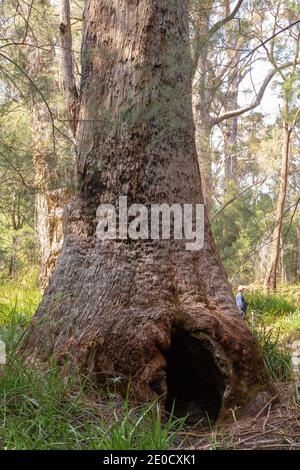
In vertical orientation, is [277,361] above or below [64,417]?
below

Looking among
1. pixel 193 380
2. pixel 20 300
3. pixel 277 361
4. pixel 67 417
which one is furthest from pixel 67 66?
pixel 67 417

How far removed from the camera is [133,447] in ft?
8.54

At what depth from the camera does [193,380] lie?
160 inches

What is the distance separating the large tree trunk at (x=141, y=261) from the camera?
351cm

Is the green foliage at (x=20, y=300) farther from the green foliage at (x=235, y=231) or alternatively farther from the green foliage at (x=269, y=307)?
the green foliage at (x=235, y=231)

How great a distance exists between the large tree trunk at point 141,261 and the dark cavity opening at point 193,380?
0.4 inches

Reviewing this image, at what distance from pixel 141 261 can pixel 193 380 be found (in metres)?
1.06

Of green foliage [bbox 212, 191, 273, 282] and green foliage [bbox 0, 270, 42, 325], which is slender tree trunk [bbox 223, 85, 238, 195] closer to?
green foliage [bbox 212, 191, 273, 282]

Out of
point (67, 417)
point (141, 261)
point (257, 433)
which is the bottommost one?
point (257, 433)

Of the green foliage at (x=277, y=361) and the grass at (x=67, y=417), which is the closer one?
the grass at (x=67, y=417)

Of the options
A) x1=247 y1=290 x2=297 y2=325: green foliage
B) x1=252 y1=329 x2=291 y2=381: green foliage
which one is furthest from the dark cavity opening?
x1=247 y1=290 x2=297 y2=325: green foliage

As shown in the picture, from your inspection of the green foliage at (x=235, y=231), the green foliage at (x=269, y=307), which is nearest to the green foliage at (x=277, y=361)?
the green foliage at (x=269, y=307)

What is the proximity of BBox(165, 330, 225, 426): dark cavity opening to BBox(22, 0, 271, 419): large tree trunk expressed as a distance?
1 centimetres

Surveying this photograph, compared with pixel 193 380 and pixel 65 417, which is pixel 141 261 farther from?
pixel 65 417
